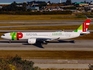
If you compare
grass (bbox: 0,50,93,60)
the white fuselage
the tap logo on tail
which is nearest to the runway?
the tap logo on tail

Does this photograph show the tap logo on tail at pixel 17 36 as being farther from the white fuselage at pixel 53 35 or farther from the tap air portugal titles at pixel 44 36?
the white fuselage at pixel 53 35

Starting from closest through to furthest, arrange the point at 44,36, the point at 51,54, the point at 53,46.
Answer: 1. the point at 51,54
2. the point at 53,46
3. the point at 44,36

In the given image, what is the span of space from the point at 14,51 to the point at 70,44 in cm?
1199

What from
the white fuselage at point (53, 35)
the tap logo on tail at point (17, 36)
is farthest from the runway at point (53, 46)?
the white fuselage at point (53, 35)

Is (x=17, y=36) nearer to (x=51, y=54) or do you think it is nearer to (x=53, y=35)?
(x=53, y=35)

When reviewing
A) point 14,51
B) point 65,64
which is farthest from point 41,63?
point 14,51

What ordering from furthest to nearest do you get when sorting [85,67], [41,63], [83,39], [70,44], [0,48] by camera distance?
[83,39] < [70,44] < [0,48] < [41,63] < [85,67]

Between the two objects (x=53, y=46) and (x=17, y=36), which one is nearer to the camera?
(x=53, y=46)

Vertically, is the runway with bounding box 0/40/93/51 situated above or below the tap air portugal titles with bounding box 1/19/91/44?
below

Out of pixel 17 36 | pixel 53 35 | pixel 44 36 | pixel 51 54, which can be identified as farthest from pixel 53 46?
pixel 17 36

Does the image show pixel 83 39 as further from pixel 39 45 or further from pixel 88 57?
pixel 88 57

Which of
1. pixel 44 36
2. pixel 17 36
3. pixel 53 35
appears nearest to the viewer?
pixel 53 35

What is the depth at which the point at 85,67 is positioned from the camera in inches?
1387

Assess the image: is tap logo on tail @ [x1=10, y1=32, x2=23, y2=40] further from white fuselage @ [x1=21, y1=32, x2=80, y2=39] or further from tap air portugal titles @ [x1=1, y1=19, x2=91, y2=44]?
white fuselage @ [x1=21, y1=32, x2=80, y2=39]
